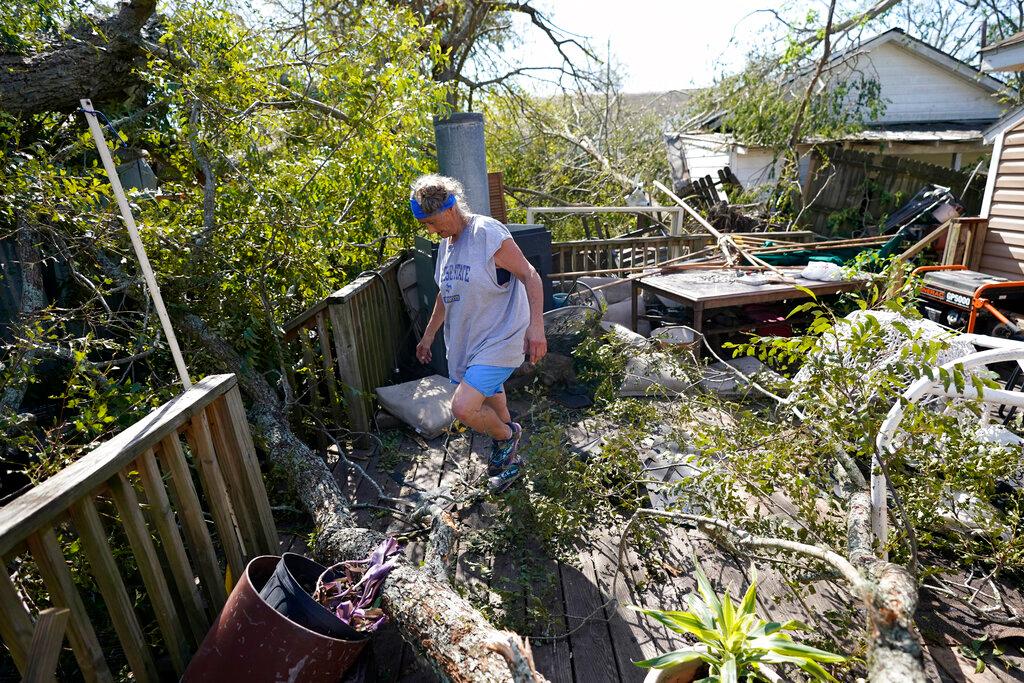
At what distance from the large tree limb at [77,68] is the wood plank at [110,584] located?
3.88 meters

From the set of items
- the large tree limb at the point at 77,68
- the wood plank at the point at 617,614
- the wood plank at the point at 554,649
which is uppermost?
the large tree limb at the point at 77,68

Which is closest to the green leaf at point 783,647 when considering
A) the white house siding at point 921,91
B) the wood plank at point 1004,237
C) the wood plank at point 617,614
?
the wood plank at point 617,614

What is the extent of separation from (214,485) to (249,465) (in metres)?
0.22

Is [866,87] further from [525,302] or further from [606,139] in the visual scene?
[525,302]

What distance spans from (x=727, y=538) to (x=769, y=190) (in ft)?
34.8

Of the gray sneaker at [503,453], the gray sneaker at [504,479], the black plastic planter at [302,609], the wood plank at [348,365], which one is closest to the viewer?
the black plastic planter at [302,609]

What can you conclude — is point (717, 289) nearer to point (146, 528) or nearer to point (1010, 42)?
point (146, 528)

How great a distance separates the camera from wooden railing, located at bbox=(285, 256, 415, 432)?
3.89m

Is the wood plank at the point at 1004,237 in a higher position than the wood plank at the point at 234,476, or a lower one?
lower

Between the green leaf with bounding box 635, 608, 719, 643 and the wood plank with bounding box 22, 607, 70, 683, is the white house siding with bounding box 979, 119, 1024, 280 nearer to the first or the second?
the green leaf with bounding box 635, 608, 719, 643

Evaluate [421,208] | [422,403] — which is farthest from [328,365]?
[421,208]

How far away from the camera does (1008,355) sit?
2.21m

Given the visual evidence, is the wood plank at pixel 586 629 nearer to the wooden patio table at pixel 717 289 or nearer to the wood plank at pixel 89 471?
the wood plank at pixel 89 471

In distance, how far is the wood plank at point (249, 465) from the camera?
2357 mm
